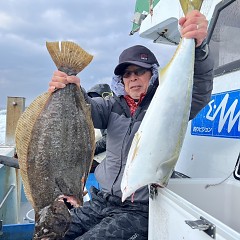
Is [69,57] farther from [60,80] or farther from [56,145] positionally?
[56,145]

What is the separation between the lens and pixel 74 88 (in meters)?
2.54

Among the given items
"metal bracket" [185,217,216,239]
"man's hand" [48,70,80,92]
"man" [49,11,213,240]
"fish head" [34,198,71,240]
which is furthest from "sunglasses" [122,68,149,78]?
"metal bracket" [185,217,216,239]

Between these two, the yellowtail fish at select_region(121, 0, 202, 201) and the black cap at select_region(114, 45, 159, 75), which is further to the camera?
the black cap at select_region(114, 45, 159, 75)

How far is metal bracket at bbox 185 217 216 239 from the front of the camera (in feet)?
4.41

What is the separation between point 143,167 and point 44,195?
3.00 ft

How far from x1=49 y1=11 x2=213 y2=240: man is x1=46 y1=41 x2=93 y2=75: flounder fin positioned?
8cm

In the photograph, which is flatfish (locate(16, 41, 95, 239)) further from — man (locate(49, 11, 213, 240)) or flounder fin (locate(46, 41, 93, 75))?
man (locate(49, 11, 213, 240))

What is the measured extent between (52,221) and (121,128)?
3.38 ft

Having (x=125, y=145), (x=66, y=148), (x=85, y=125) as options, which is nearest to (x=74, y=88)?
(x=85, y=125)

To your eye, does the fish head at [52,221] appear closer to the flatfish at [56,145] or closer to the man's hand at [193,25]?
the flatfish at [56,145]

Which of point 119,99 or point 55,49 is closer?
point 55,49

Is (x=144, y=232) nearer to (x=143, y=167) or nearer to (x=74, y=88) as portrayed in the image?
(x=143, y=167)

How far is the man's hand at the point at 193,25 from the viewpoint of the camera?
79.7 inches

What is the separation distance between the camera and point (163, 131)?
1.88m
